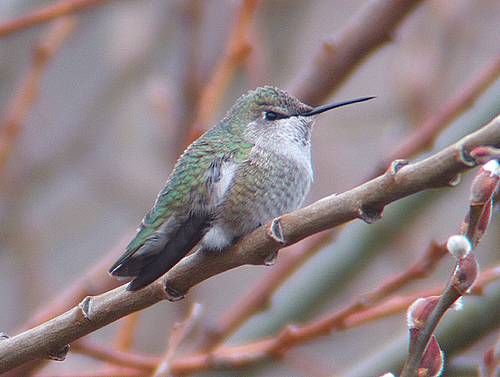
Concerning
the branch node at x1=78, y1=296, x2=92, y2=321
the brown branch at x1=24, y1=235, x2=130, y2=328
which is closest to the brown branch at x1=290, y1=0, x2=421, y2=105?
the brown branch at x1=24, y1=235, x2=130, y2=328

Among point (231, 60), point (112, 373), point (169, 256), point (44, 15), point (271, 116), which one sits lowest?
point (112, 373)

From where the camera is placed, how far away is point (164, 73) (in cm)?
670

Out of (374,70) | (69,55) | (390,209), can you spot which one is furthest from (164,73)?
(390,209)

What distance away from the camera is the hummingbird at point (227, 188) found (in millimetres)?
1970

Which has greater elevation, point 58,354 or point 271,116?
point 271,116

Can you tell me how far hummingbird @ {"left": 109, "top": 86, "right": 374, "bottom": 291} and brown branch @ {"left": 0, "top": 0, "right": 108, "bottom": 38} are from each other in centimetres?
83

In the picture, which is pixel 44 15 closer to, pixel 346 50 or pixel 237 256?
pixel 346 50

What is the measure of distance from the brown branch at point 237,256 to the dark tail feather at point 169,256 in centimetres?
2

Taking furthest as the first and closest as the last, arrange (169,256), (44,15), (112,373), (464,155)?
(44,15)
(112,373)
(169,256)
(464,155)

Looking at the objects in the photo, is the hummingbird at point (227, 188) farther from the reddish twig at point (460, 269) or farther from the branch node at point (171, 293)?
the reddish twig at point (460, 269)

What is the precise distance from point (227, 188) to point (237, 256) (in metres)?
0.41

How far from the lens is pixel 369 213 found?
Result: 1.47 m

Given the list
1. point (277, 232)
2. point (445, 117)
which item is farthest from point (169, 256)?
point (445, 117)

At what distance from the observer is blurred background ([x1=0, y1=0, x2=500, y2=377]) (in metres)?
3.75
